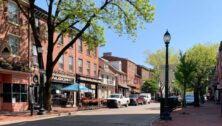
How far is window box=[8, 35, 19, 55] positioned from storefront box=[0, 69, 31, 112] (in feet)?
6.39

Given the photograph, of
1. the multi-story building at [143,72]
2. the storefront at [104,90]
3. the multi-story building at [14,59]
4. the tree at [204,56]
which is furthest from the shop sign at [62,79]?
the multi-story building at [143,72]

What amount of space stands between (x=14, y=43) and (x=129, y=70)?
60538 millimetres

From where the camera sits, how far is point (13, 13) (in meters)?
36.0

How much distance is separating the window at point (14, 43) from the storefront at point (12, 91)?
6.39ft

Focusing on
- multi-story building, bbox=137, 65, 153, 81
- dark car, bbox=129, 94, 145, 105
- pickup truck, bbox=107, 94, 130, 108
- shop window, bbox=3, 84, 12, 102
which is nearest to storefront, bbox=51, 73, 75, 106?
pickup truck, bbox=107, 94, 130, 108

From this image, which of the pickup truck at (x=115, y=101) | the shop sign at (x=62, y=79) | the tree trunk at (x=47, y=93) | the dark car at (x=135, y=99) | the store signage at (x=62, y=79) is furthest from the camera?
the dark car at (x=135, y=99)

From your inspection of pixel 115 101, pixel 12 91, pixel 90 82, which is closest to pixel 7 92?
pixel 12 91

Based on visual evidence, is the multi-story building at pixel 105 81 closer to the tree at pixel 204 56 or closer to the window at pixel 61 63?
the tree at pixel 204 56

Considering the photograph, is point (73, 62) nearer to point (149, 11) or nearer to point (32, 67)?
point (32, 67)

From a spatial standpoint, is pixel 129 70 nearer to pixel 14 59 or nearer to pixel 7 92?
pixel 14 59

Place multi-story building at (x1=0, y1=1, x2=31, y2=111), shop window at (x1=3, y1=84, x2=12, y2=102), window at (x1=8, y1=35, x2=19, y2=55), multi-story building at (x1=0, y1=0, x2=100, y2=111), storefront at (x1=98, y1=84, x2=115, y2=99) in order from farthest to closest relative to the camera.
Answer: storefront at (x1=98, y1=84, x2=115, y2=99) → window at (x1=8, y1=35, x2=19, y2=55) → shop window at (x1=3, y1=84, x2=12, y2=102) → multi-story building at (x1=0, y1=0, x2=100, y2=111) → multi-story building at (x1=0, y1=1, x2=31, y2=111)

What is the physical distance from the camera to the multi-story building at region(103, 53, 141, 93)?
3664 inches

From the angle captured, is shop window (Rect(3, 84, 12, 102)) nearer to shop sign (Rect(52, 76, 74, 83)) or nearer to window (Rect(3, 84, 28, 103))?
window (Rect(3, 84, 28, 103))

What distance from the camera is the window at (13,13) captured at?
35.3m
